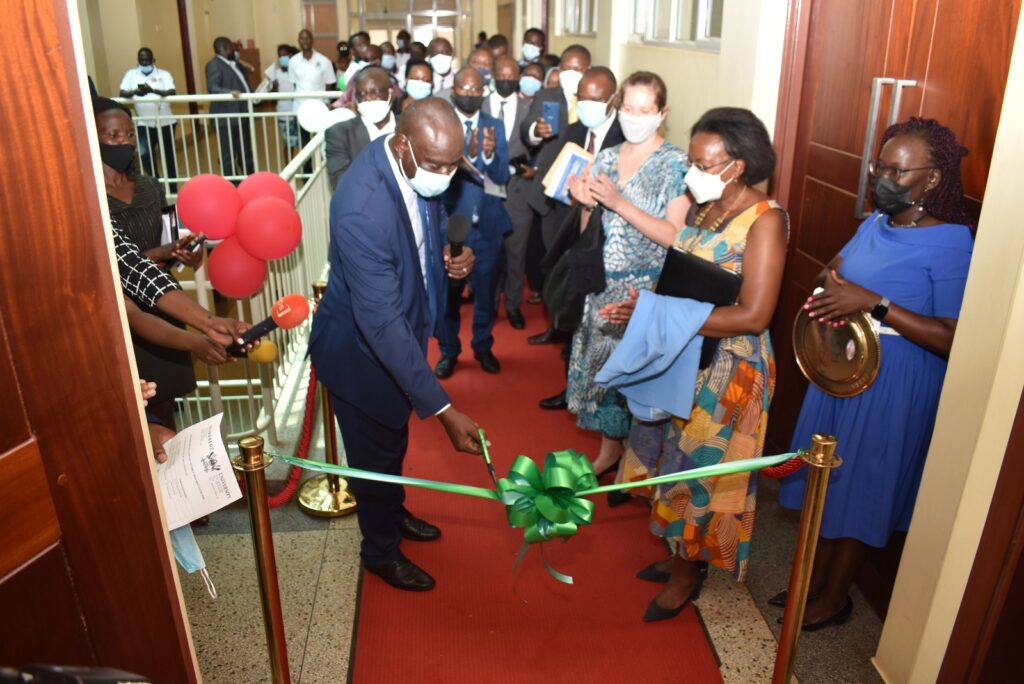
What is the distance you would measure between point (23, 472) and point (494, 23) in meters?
20.6

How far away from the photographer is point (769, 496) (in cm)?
357

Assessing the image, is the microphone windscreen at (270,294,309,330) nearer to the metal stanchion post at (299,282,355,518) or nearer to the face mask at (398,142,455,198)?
the face mask at (398,142,455,198)

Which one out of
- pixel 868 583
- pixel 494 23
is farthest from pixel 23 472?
pixel 494 23

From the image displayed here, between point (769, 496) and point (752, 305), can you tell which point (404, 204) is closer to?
point (752, 305)

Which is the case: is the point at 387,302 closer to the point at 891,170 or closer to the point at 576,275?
the point at 576,275

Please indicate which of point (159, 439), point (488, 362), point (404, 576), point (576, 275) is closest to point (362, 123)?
point (488, 362)

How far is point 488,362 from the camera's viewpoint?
16.4 ft

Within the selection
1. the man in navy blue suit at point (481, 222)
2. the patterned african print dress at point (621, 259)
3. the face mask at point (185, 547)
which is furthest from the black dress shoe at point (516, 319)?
the face mask at point (185, 547)

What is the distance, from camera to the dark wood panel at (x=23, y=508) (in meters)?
1.24

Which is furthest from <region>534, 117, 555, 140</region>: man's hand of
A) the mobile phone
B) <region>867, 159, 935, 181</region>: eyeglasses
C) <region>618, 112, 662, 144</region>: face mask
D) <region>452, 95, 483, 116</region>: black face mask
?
<region>867, 159, 935, 181</region>: eyeglasses

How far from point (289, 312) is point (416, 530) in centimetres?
134

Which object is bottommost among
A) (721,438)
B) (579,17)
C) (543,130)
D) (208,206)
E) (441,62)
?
(721,438)

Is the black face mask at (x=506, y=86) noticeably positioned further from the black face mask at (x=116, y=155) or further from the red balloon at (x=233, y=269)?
the black face mask at (x=116, y=155)

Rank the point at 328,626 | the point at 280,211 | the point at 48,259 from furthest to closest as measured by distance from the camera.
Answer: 1. the point at 280,211
2. the point at 328,626
3. the point at 48,259
